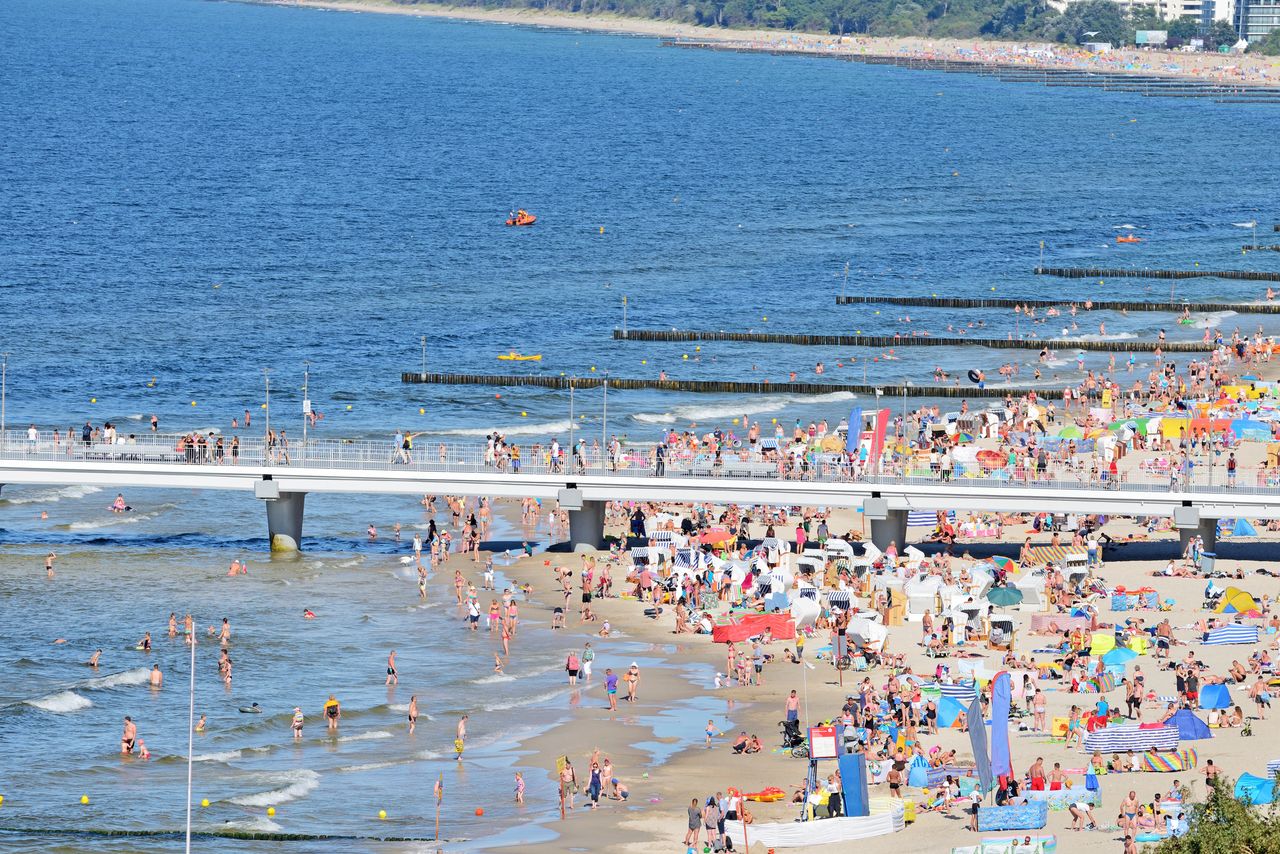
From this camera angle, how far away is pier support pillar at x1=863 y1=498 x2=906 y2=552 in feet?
200

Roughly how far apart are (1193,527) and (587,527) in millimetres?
18069

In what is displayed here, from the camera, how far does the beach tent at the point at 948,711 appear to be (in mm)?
47688

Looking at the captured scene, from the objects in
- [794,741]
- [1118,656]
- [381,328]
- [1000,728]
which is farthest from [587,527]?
[381,328]

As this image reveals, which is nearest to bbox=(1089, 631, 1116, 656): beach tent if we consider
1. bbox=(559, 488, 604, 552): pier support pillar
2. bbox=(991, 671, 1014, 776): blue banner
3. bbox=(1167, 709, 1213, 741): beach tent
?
bbox=(1167, 709, 1213, 741): beach tent

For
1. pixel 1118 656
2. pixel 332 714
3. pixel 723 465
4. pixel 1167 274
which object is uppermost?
pixel 1167 274

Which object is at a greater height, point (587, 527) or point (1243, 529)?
point (1243, 529)

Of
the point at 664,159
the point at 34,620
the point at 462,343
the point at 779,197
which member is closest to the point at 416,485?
the point at 34,620

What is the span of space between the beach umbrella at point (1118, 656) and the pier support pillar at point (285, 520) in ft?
86.8

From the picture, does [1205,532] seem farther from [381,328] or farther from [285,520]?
[381,328]

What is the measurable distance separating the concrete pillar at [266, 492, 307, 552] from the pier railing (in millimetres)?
1400

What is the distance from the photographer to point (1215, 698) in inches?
1841

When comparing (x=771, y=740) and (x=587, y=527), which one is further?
(x=587, y=527)

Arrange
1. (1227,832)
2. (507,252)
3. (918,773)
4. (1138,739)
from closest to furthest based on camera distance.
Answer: (1227,832) < (918,773) < (1138,739) < (507,252)

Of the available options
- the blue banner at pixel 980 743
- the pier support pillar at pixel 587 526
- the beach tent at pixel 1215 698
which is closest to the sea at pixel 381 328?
the pier support pillar at pixel 587 526
